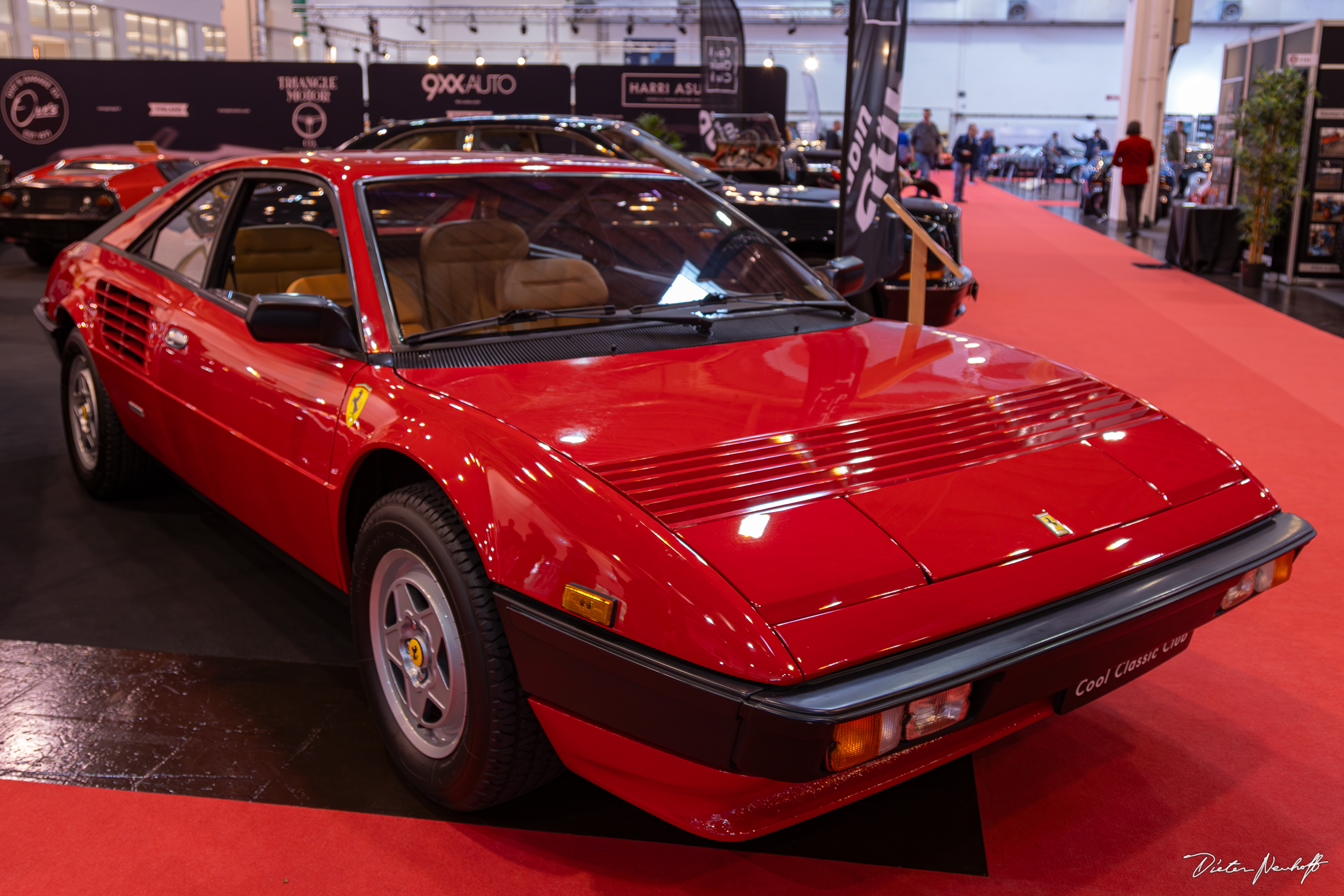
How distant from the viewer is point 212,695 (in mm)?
2432

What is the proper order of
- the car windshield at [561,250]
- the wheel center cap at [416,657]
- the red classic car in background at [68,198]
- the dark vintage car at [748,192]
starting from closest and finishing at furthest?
the wheel center cap at [416,657] < the car windshield at [561,250] < the dark vintage car at [748,192] < the red classic car in background at [68,198]

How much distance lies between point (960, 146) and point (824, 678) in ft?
66.1

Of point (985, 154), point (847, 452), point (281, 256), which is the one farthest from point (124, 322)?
point (985, 154)

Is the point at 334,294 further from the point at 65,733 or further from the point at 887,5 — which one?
the point at 887,5

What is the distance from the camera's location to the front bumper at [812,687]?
141cm

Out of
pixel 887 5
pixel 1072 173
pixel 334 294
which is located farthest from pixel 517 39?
pixel 334 294

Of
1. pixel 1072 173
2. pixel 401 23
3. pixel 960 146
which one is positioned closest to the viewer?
pixel 960 146

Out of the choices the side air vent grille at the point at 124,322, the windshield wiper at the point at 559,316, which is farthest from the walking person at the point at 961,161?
the windshield wiper at the point at 559,316

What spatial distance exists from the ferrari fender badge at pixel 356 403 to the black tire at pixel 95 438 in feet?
5.58

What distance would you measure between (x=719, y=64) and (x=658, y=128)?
1350 millimetres

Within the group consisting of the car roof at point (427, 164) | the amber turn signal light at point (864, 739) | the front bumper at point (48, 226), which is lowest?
the amber turn signal light at point (864, 739)

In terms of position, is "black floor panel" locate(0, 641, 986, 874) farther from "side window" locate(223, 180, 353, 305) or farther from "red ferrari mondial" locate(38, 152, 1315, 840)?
"side window" locate(223, 180, 353, 305)

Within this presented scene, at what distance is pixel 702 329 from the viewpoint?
2.43 meters

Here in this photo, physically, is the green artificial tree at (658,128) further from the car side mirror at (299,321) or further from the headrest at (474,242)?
the car side mirror at (299,321)
